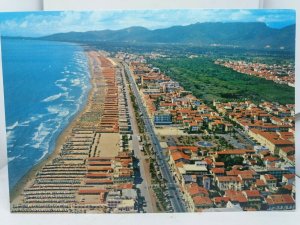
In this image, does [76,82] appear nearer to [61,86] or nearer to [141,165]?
[61,86]

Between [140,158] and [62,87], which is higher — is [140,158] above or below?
below

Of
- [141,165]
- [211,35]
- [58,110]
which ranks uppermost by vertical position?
[211,35]

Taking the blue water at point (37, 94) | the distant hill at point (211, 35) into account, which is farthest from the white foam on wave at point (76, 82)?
the distant hill at point (211, 35)

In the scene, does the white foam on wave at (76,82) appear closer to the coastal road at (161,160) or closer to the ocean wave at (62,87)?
the ocean wave at (62,87)

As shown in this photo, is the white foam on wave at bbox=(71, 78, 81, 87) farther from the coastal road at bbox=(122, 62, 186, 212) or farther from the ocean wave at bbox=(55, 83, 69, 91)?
the coastal road at bbox=(122, 62, 186, 212)

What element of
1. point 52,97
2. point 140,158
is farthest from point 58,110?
point 140,158

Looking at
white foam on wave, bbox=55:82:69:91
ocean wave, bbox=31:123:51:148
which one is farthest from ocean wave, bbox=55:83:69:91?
ocean wave, bbox=31:123:51:148

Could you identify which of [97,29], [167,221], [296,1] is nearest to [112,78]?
[97,29]
